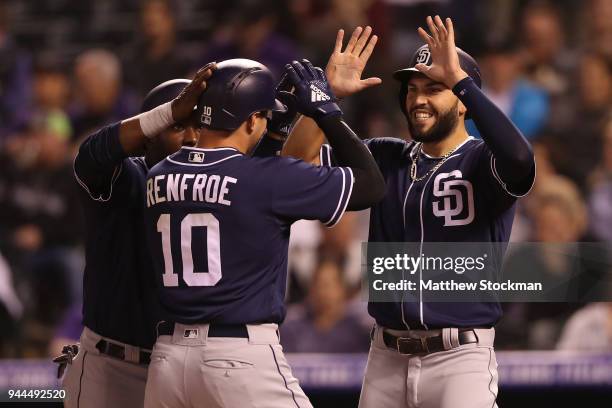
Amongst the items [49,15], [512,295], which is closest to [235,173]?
[512,295]

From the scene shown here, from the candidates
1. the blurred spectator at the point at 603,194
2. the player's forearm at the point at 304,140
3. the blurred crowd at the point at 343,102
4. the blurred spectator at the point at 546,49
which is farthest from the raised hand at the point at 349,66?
the blurred spectator at the point at 546,49

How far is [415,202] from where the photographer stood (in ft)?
12.5

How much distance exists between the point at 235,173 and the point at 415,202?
0.82m

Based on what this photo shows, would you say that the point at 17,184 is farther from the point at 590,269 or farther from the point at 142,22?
the point at 590,269

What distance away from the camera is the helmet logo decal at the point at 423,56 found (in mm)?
3859

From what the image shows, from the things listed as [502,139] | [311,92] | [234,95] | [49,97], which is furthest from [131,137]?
[49,97]

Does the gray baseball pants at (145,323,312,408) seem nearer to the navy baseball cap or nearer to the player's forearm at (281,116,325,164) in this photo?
the player's forearm at (281,116,325,164)

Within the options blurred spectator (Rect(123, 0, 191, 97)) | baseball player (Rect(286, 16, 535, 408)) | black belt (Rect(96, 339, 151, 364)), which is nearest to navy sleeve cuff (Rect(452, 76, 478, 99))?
baseball player (Rect(286, 16, 535, 408))

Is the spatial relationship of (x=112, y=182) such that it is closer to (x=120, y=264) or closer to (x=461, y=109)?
(x=120, y=264)

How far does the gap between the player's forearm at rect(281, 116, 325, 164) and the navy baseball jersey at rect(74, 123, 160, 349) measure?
1.83 feet

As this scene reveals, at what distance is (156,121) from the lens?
3469 mm

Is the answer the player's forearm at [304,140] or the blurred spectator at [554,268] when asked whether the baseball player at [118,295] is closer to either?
the player's forearm at [304,140]

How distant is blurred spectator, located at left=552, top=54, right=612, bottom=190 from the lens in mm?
6645

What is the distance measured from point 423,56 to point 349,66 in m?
0.32
